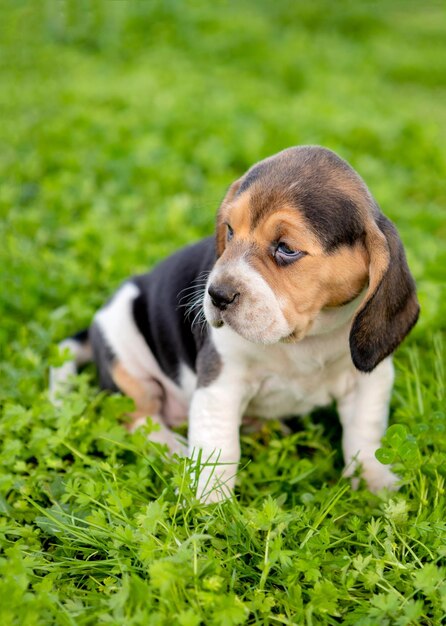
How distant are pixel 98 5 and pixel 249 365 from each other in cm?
1091

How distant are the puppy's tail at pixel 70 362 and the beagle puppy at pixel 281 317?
0.09 ft

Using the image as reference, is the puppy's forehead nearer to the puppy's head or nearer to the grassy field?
the puppy's head

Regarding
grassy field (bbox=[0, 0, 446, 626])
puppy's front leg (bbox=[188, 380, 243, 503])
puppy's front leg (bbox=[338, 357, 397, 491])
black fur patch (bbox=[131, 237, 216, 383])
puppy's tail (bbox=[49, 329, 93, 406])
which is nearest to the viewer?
grassy field (bbox=[0, 0, 446, 626])

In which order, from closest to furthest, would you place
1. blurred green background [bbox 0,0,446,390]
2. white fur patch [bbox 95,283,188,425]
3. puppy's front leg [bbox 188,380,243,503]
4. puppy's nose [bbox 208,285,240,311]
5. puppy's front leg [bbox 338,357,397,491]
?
puppy's nose [bbox 208,285,240,311]
puppy's front leg [bbox 188,380,243,503]
puppy's front leg [bbox 338,357,397,491]
white fur patch [bbox 95,283,188,425]
blurred green background [bbox 0,0,446,390]

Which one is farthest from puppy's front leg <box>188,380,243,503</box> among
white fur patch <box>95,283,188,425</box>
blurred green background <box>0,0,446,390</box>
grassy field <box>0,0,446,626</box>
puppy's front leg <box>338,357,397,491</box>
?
blurred green background <box>0,0,446,390</box>

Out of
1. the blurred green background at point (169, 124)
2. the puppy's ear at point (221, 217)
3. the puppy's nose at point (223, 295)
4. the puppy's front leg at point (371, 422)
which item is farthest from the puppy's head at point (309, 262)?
the blurred green background at point (169, 124)

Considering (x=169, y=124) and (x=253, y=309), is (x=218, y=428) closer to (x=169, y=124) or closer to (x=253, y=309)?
(x=253, y=309)

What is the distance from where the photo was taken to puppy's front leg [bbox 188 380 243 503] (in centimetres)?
407

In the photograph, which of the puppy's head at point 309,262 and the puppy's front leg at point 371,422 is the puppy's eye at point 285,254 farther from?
the puppy's front leg at point 371,422

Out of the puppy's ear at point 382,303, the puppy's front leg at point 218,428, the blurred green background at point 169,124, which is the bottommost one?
the blurred green background at point 169,124

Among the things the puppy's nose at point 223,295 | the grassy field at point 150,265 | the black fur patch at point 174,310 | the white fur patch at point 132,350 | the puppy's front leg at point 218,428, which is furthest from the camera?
the white fur patch at point 132,350

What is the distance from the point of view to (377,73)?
43.9 feet

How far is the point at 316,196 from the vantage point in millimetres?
3723

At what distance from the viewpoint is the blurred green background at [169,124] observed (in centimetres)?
641
